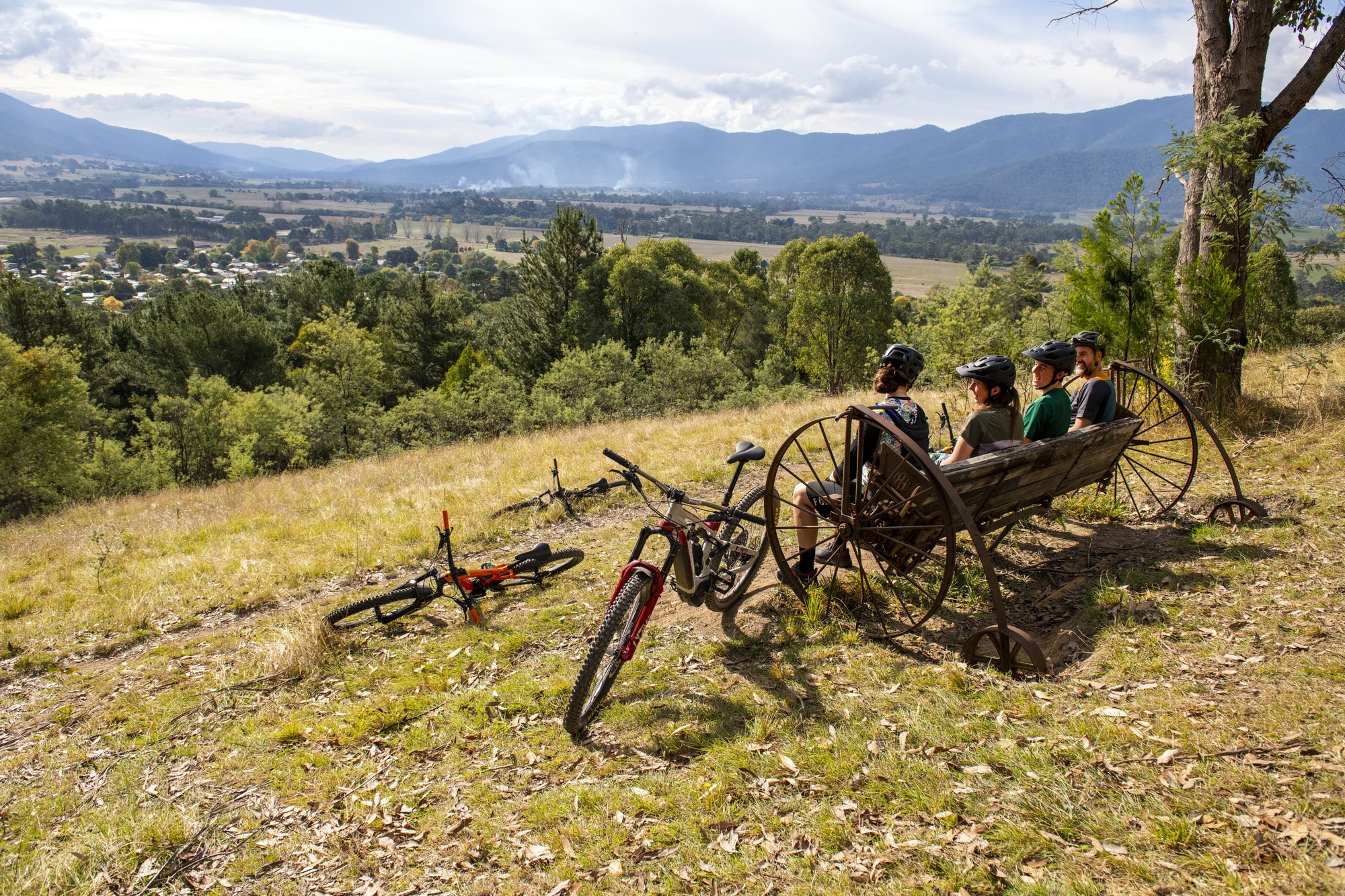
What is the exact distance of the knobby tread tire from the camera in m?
7.27

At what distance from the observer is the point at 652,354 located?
29.4 metres

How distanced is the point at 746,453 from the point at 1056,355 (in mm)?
2902

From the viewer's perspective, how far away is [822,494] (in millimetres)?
5711

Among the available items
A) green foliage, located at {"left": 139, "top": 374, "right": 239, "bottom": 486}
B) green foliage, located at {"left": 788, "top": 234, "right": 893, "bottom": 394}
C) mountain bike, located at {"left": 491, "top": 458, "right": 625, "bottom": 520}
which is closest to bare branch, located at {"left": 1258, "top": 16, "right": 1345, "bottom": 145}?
mountain bike, located at {"left": 491, "top": 458, "right": 625, "bottom": 520}

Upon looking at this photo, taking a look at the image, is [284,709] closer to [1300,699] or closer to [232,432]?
[1300,699]

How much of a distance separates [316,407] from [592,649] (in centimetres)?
2984

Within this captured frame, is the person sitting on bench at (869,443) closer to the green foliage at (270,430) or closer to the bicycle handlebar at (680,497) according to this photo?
the bicycle handlebar at (680,497)

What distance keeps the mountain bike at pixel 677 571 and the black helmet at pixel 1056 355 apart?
265 centimetres

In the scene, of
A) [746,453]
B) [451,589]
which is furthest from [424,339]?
[746,453]

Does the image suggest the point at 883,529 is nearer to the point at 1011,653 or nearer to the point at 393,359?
the point at 1011,653

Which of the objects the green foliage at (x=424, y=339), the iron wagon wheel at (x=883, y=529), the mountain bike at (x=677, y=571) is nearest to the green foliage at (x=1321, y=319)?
the iron wagon wheel at (x=883, y=529)

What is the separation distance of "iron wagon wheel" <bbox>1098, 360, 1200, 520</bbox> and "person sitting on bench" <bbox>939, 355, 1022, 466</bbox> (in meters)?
1.31

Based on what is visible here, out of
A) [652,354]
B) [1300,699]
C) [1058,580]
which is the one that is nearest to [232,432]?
[652,354]

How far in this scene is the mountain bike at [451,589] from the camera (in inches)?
256
